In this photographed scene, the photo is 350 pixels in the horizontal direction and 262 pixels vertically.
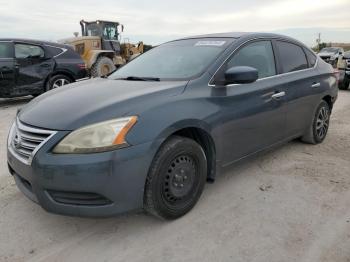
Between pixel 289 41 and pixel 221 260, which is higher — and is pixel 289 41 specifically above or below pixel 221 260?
above

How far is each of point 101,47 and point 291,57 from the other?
36.1 ft

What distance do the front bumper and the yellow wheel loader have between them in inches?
403

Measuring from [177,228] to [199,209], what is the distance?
0.39m

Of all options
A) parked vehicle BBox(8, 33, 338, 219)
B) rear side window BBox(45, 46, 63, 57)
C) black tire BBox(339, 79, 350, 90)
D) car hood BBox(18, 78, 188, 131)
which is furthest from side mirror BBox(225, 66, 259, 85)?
black tire BBox(339, 79, 350, 90)

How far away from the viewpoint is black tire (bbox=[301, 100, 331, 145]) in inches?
196

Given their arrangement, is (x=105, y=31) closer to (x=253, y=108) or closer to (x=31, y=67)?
(x=31, y=67)

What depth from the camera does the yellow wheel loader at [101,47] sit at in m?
13.1

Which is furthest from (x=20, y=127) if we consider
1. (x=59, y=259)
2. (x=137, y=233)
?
(x=137, y=233)

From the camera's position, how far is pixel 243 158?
3715mm

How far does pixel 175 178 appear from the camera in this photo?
3.02m

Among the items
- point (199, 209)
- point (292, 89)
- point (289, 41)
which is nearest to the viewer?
point (199, 209)

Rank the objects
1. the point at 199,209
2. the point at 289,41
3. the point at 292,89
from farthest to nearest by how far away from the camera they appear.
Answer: the point at 289,41 → the point at 292,89 → the point at 199,209

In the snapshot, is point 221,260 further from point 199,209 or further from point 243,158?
point 243,158

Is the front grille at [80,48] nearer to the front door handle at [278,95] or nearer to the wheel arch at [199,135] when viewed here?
the front door handle at [278,95]
